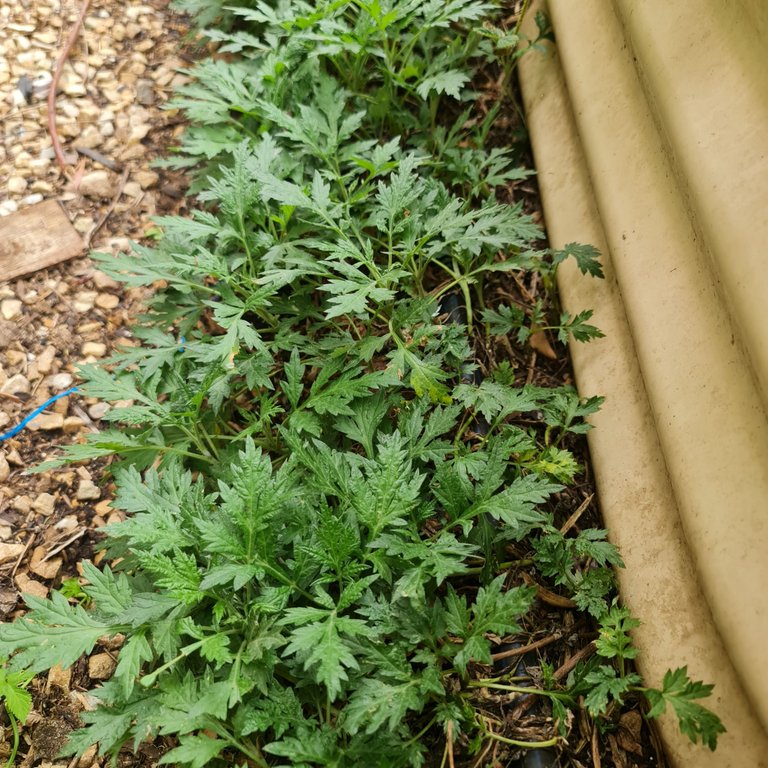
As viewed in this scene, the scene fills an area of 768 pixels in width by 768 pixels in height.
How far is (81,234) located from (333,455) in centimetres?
173

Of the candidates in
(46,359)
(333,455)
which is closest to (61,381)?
(46,359)

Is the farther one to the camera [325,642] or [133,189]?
[133,189]

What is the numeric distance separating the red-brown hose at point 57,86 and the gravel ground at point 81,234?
0.03 meters

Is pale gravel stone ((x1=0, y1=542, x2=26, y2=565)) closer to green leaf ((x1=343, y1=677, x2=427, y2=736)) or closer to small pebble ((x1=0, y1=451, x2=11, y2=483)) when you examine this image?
small pebble ((x1=0, y1=451, x2=11, y2=483))

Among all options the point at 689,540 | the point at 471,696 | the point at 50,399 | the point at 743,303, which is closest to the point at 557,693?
the point at 471,696

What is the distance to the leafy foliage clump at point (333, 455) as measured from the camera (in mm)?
1528

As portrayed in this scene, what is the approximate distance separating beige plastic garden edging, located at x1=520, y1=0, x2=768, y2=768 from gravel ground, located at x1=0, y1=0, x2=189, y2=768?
4.73 feet

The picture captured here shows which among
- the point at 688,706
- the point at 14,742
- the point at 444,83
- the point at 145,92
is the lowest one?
the point at 14,742

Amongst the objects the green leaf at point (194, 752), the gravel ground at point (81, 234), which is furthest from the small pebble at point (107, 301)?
the green leaf at point (194, 752)

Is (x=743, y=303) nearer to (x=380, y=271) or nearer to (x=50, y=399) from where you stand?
(x=380, y=271)

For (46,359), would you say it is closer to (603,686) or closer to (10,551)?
(10,551)

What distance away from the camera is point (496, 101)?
2.74 meters

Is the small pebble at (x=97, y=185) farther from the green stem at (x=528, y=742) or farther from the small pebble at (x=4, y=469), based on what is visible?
the green stem at (x=528, y=742)

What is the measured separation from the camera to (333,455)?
68.0 inches
